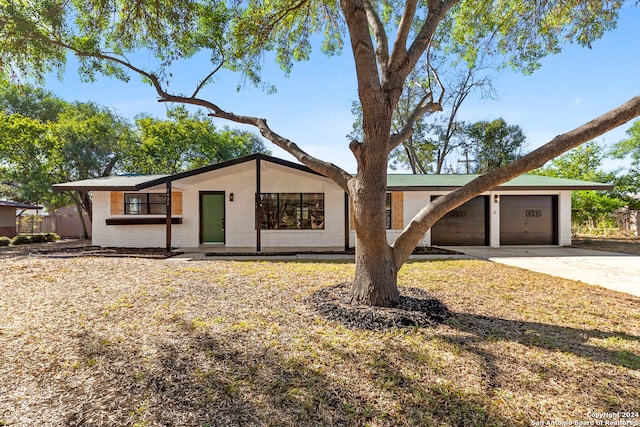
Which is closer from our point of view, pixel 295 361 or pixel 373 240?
pixel 295 361

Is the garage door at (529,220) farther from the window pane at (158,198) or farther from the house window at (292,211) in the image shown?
the window pane at (158,198)

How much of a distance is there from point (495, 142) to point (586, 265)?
59.5 feet

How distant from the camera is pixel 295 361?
2707 mm

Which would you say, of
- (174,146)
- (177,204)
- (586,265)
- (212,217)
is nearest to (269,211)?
(212,217)

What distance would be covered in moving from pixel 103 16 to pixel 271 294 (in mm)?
6720

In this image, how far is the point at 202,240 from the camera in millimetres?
11539

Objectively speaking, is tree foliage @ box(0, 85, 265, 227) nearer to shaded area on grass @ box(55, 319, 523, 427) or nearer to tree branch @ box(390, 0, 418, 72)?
tree branch @ box(390, 0, 418, 72)

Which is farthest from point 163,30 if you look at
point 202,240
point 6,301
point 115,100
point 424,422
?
point 115,100

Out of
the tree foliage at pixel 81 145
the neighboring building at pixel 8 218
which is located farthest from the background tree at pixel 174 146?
the neighboring building at pixel 8 218

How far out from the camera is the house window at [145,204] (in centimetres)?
1111

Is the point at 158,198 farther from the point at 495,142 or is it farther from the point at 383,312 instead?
the point at 495,142

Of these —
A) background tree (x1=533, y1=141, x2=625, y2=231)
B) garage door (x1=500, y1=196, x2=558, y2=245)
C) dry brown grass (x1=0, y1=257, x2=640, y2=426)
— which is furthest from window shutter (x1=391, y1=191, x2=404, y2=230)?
background tree (x1=533, y1=141, x2=625, y2=231)

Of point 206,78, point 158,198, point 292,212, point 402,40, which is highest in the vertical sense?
point 206,78

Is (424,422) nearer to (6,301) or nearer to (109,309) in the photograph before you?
(109,309)
